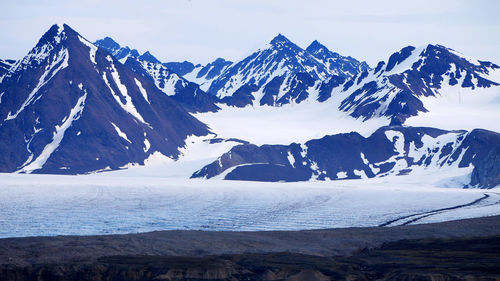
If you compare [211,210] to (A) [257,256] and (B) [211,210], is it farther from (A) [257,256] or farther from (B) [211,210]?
(A) [257,256]

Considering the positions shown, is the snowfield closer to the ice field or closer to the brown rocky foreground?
the ice field

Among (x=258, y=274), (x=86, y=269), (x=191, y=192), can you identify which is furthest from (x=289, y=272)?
(x=191, y=192)

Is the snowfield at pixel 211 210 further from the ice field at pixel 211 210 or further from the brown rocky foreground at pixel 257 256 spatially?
the brown rocky foreground at pixel 257 256

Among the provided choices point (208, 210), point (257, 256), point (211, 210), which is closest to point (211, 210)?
point (211, 210)

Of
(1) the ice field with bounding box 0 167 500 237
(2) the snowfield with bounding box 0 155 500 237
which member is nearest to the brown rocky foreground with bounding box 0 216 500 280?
(1) the ice field with bounding box 0 167 500 237

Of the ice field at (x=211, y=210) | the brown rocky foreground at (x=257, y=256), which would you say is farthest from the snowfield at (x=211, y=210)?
the brown rocky foreground at (x=257, y=256)

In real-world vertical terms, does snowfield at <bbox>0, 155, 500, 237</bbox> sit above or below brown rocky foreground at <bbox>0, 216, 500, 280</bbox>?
above

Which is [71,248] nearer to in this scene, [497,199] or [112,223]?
[112,223]

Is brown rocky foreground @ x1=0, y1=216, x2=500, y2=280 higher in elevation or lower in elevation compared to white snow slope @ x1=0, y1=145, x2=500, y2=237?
lower

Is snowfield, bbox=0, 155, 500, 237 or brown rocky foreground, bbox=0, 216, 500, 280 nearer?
brown rocky foreground, bbox=0, 216, 500, 280
